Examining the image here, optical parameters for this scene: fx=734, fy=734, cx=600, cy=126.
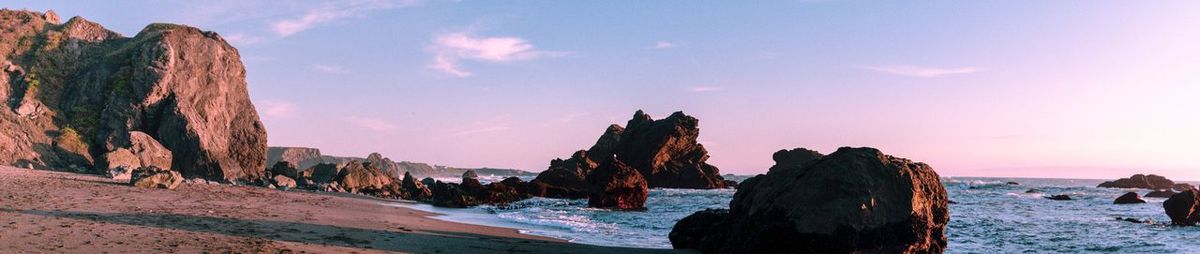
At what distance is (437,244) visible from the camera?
1331 cm

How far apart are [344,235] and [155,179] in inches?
536

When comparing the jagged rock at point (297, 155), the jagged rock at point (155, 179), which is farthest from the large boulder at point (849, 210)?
the jagged rock at point (297, 155)

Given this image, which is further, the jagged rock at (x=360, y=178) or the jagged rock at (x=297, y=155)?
the jagged rock at (x=297, y=155)

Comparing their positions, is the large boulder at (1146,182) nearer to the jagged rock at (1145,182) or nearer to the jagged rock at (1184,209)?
the jagged rock at (1145,182)

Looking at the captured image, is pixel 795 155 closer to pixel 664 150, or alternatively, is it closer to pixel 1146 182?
pixel 664 150

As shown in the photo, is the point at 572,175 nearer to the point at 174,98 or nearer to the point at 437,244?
the point at 174,98

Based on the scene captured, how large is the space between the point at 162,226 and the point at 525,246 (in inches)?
244

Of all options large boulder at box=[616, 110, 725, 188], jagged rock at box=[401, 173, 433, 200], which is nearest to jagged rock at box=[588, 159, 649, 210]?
jagged rock at box=[401, 173, 433, 200]

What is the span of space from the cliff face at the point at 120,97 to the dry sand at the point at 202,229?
2014 centimetres

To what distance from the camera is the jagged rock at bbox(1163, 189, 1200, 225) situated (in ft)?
77.9

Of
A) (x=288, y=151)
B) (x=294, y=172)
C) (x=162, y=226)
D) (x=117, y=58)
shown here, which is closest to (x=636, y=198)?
(x=162, y=226)

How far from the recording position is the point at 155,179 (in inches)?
923

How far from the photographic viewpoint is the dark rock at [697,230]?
1424 cm

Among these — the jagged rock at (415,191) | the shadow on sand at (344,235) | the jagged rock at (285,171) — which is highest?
the jagged rock at (285,171)
